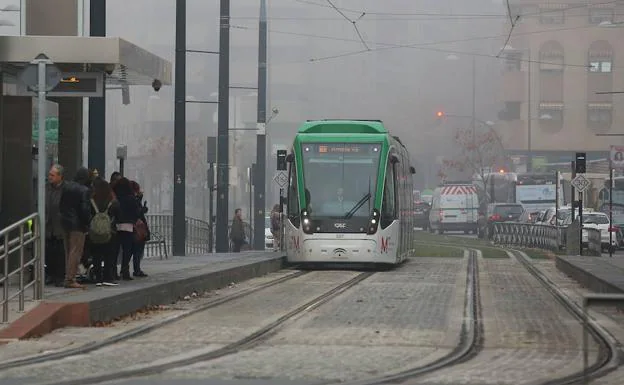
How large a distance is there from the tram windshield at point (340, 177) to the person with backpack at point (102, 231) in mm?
10094

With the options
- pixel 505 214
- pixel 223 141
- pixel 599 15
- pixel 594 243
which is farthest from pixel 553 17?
pixel 223 141

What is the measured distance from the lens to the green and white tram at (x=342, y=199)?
91.6 feet

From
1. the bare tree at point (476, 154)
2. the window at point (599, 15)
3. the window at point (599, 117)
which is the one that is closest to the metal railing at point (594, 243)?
the bare tree at point (476, 154)

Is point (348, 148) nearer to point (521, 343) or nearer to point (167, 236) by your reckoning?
point (167, 236)

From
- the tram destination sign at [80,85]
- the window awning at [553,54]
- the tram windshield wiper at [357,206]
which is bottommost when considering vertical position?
Answer: the tram windshield wiper at [357,206]

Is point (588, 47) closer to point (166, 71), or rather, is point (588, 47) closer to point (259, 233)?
point (259, 233)

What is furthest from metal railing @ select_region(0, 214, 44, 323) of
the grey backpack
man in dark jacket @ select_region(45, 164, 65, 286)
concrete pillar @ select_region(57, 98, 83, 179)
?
concrete pillar @ select_region(57, 98, 83, 179)

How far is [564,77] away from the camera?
308 feet

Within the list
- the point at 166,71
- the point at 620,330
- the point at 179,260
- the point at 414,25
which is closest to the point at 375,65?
the point at 414,25

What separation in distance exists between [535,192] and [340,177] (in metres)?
49.1

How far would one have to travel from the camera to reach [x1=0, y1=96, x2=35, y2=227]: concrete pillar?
18438mm

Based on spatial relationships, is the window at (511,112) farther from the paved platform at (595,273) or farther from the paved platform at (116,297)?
the paved platform at (116,297)

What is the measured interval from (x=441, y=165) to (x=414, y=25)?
39.9ft

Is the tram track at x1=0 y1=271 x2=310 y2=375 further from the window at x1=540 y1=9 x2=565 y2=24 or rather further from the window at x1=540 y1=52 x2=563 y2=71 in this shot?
the window at x1=540 y1=52 x2=563 y2=71
